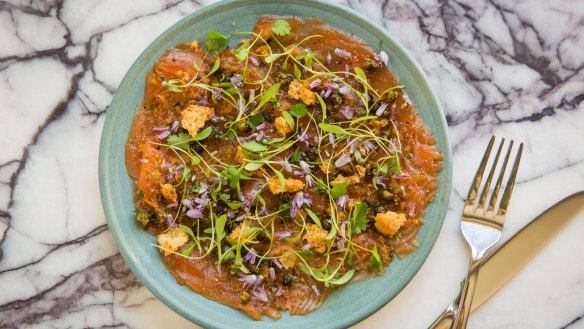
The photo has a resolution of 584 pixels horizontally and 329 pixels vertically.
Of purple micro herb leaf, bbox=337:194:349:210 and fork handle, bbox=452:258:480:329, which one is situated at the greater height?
purple micro herb leaf, bbox=337:194:349:210

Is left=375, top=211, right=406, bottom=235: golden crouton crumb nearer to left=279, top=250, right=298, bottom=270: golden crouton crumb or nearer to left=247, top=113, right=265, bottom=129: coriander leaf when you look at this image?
left=279, top=250, right=298, bottom=270: golden crouton crumb

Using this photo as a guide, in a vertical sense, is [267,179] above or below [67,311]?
above

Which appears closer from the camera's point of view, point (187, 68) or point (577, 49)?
point (187, 68)

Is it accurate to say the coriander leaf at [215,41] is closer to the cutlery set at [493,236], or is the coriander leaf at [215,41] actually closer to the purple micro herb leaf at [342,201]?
the purple micro herb leaf at [342,201]

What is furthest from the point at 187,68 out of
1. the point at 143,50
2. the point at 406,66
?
the point at 406,66

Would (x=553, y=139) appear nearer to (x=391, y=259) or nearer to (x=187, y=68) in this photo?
(x=391, y=259)

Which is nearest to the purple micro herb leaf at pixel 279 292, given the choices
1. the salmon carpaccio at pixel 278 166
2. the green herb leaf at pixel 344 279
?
the salmon carpaccio at pixel 278 166

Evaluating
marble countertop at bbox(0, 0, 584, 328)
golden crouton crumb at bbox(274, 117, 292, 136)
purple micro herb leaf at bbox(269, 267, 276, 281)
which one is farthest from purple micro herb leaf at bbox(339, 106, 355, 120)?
purple micro herb leaf at bbox(269, 267, 276, 281)
